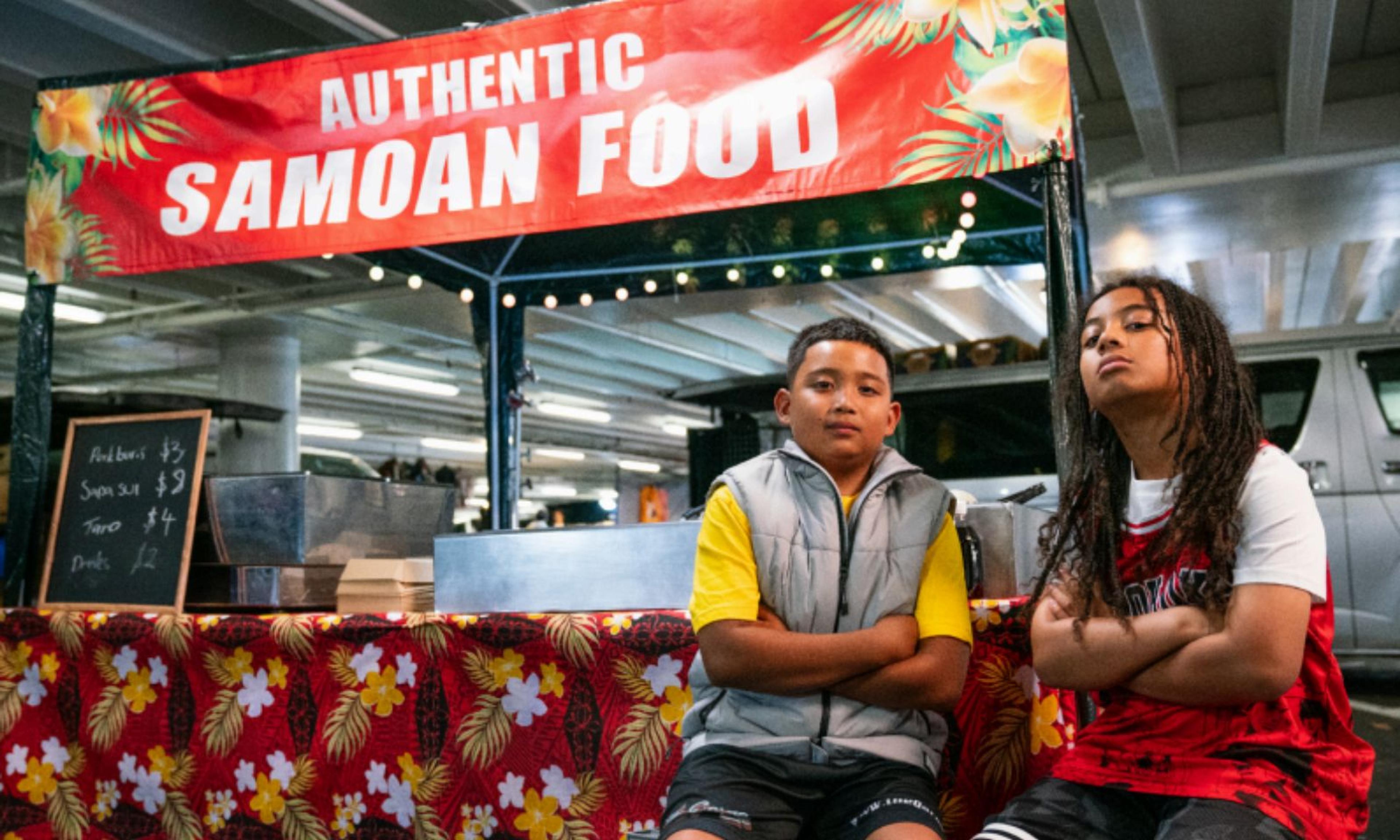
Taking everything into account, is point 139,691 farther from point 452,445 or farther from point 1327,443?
point 452,445

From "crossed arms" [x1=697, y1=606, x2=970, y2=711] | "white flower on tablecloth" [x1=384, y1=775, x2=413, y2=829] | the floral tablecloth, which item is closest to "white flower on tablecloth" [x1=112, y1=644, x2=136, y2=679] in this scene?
the floral tablecloth

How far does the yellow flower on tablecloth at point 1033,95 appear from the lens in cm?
249

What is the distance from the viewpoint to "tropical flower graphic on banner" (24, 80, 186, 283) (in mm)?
3484

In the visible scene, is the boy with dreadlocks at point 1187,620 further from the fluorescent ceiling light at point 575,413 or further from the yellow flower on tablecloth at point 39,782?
the fluorescent ceiling light at point 575,413

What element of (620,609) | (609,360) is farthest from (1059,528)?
(609,360)

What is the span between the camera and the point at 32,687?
312cm

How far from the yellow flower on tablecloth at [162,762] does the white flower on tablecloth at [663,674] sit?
1485mm

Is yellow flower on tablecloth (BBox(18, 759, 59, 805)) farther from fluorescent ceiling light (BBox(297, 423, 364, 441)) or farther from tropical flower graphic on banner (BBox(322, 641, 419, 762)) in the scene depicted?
fluorescent ceiling light (BBox(297, 423, 364, 441))

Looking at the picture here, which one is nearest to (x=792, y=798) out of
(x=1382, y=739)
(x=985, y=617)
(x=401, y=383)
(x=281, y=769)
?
(x=985, y=617)

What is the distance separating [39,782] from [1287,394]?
6.07 m

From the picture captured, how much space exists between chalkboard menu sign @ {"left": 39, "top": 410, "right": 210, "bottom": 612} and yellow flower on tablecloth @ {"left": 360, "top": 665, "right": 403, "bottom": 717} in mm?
762

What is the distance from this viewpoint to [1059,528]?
5.70 ft

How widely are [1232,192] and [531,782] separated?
6724 mm

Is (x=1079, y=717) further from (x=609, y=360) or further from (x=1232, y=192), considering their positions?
(x=609, y=360)
